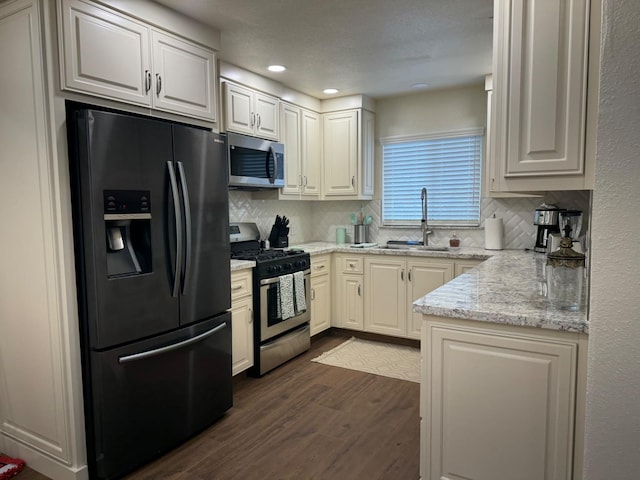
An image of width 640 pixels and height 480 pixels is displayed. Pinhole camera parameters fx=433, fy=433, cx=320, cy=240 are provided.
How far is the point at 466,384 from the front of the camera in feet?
5.87

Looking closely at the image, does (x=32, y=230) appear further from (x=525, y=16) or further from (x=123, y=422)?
(x=525, y=16)

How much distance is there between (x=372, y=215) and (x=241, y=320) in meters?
2.21

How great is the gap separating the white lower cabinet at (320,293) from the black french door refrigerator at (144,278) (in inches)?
63.3

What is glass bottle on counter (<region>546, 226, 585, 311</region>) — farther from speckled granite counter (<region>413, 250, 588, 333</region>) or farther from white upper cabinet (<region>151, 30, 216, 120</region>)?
white upper cabinet (<region>151, 30, 216, 120</region>)

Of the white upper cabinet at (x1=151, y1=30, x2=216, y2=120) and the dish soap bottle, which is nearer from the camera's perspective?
the white upper cabinet at (x1=151, y1=30, x2=216, y2=120)

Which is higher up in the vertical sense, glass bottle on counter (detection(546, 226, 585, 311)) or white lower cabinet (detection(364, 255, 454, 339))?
glass bottle on counter (detection(546, 226, 585, 311))

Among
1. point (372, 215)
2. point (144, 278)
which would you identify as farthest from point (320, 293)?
point (144, 278)

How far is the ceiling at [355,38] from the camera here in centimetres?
250

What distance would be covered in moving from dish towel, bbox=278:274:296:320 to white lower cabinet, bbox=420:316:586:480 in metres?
1.86

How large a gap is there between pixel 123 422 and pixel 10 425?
0.79 meters

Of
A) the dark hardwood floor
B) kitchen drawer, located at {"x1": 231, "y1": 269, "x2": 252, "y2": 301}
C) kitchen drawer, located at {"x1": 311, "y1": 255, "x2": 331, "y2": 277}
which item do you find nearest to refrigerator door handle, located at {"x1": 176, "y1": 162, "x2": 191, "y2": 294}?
kitchen drawer, located at {"x1": 231, "y1": 269, "x2": 252, "y2": 301}

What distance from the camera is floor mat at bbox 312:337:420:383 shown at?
11.8 feet

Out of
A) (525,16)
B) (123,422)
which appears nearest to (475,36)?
(525,16)

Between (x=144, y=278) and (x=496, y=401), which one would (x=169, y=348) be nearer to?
(x=144, y=278)
